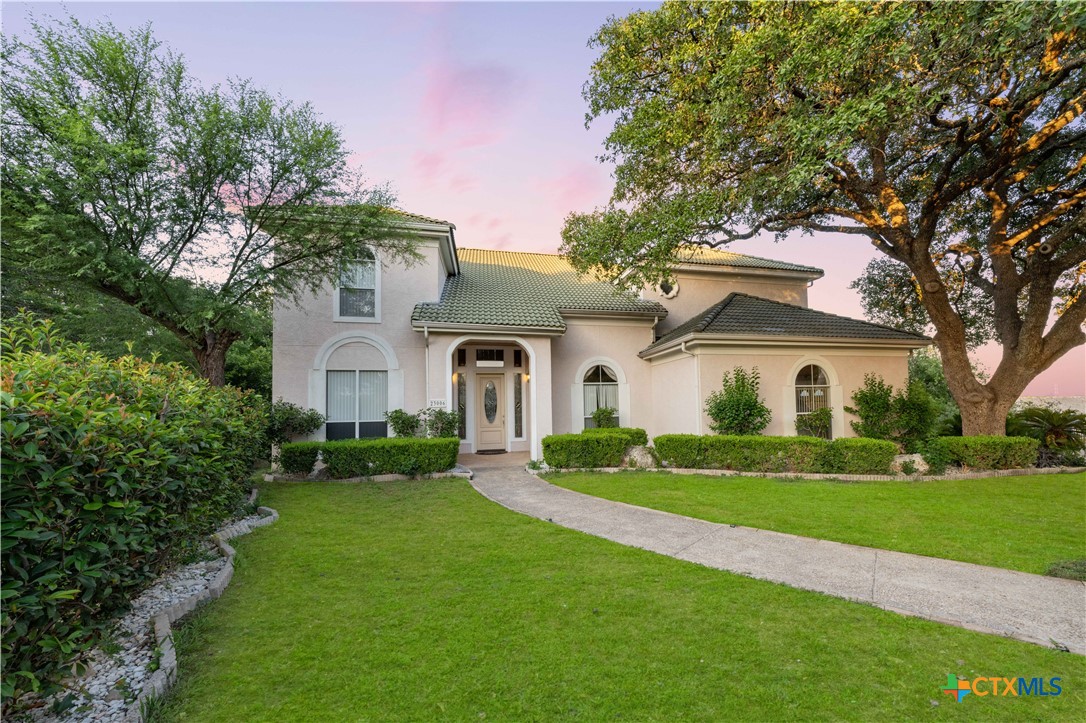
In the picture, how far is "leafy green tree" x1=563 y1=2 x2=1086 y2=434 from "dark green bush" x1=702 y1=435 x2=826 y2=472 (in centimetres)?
525

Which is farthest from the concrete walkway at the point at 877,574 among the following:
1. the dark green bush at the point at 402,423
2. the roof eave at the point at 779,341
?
the roof eave at the point at 779,341

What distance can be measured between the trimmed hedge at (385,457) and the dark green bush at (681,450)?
18.6 ft

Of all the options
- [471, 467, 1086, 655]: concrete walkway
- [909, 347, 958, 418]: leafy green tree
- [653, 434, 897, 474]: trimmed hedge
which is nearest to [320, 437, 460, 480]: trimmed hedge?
[471, 467, 1086, 655]: concrete walkway

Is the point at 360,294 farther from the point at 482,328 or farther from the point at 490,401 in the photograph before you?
the point at 490,401

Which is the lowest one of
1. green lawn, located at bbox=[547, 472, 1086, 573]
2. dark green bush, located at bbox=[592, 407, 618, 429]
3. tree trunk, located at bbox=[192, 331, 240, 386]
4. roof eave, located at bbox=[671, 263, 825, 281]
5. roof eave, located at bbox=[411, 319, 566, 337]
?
green lawn, located at bbox=[547, 472, 1086, 573]

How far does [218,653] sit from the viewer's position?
338 cm

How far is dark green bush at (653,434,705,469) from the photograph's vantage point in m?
11.6

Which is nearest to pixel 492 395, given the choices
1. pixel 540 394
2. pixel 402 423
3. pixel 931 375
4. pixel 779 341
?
pixel 540 394

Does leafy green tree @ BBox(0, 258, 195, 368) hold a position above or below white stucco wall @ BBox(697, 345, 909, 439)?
above

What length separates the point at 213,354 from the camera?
36.6ft

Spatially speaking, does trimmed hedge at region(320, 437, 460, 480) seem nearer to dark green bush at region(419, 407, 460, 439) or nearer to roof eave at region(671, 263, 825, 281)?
dark green bush at region(419, 407, 460, 439)

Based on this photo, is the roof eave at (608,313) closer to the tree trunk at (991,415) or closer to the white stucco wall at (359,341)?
the white stucco wall at (359,341)

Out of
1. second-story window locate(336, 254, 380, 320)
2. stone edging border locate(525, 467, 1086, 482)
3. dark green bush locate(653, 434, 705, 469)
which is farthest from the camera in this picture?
second-story window locate(336, 254, 380, 320)

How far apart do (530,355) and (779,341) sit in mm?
7429
